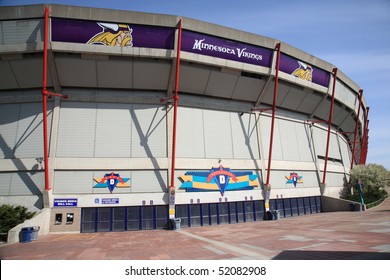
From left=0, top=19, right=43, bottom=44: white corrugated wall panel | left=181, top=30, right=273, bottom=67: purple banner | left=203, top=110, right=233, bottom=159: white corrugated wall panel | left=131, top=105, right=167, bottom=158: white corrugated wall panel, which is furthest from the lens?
left=203, top=110, right=233, bottom=159: white corrugated wall panel

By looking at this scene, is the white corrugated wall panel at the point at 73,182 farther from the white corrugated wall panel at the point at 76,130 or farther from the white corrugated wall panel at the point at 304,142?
the white corrugated wall panel at the point at 304,142

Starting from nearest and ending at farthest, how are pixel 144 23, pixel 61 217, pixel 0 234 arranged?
pixel 0 234 < pixel 61 217 < pixel 144 23

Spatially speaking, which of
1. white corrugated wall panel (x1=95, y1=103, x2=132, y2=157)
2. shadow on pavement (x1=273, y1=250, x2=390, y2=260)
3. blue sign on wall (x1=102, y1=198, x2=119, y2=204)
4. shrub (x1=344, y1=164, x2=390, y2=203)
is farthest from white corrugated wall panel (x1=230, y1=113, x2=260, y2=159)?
shadow on pavement (x1=273, y1=250, x2=390, y2=260)

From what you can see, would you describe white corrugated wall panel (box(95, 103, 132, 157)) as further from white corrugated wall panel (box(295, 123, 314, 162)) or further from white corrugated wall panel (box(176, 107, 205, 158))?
white corrugated wall panel (box(295, 123, 314, 162))

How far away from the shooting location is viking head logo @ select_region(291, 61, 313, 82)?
32.8 meters

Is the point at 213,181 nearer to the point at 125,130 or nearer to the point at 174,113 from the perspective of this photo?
the point at 174,113

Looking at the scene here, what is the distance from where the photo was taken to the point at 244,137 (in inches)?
1240

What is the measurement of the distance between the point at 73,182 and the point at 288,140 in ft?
92.5

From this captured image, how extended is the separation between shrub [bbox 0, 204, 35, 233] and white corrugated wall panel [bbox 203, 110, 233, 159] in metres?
18.9

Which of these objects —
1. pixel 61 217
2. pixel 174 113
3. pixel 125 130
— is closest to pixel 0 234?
pixel 61 217

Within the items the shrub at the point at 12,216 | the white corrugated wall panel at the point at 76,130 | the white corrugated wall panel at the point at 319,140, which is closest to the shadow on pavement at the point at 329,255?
the white corrugated wall panel at the point at 76,130

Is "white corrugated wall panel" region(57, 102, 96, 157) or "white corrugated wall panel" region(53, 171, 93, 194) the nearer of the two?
"white corrugated wall panel" region(53, 171, 93, 194)

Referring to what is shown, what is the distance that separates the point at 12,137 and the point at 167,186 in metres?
17.2

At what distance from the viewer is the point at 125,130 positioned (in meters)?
27.1
